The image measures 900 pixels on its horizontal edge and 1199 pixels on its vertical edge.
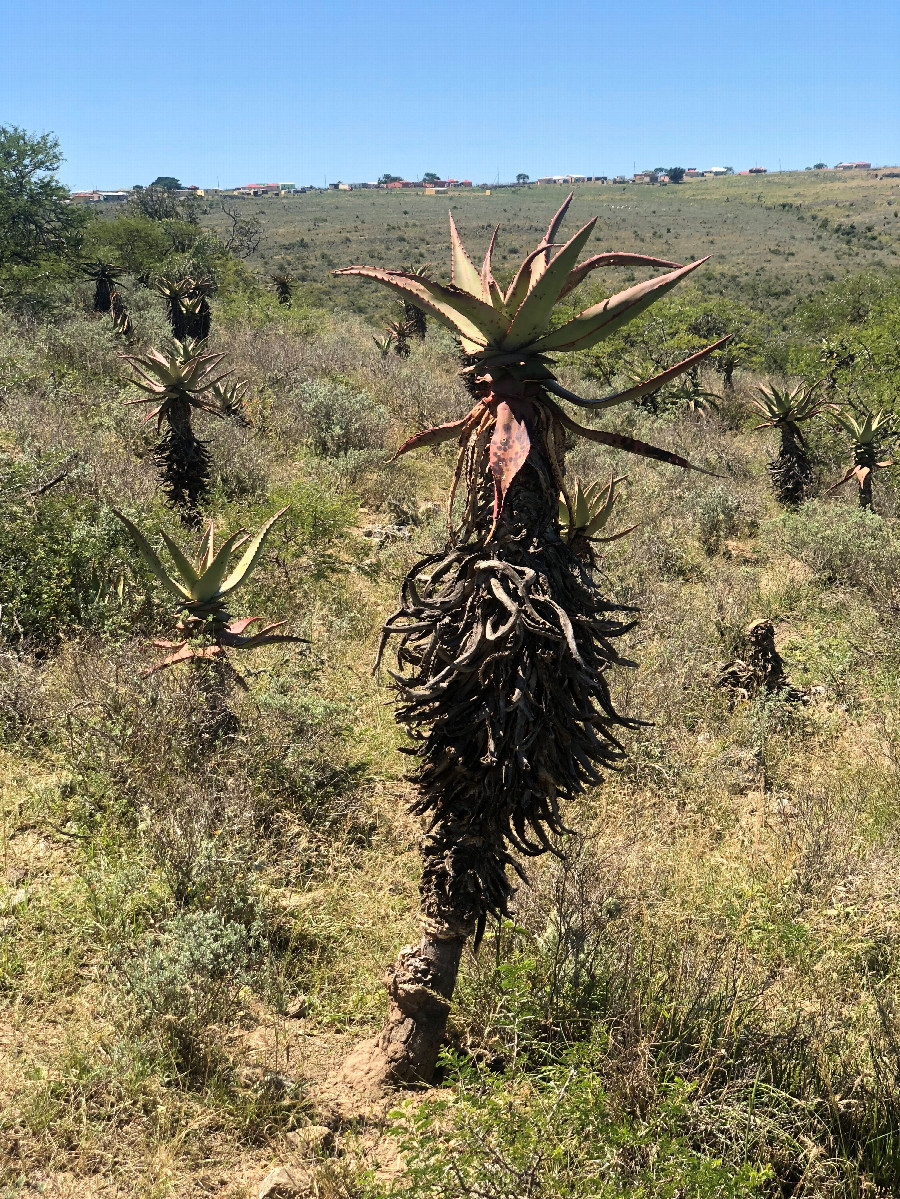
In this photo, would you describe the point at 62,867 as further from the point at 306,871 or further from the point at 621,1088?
the point at 621,1088

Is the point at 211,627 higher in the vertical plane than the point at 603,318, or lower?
lower

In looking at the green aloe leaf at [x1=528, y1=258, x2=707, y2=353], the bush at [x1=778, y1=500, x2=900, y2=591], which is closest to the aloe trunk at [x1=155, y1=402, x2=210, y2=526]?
the green aloe leaf at [x1=528, y1=258, x2=707, y2=353]

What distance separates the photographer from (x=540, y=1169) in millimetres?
2293

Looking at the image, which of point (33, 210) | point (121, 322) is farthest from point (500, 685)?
point (33, 210)

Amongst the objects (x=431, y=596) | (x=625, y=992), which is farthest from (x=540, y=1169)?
(x=431, y=596)

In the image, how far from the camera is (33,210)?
20.2 m

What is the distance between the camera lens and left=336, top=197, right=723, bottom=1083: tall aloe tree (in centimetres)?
214

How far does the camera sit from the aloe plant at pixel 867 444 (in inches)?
391

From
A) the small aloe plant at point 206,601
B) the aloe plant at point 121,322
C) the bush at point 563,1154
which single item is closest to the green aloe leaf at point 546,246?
the bush at point 563,1154

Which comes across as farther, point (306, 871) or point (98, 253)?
point (98, 253)

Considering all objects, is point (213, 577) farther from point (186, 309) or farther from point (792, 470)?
point (186, 309)

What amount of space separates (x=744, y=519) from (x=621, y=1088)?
8.66 m

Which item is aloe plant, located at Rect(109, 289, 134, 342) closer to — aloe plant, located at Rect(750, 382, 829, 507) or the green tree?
the green tree

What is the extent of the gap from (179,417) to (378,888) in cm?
546
